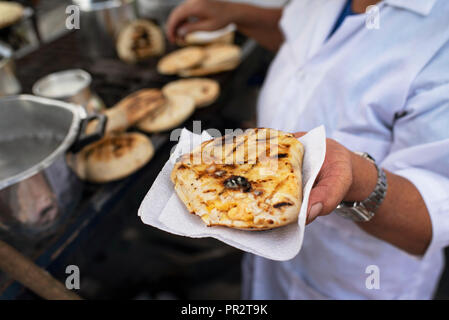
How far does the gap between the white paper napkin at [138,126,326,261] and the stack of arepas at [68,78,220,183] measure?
609 mm

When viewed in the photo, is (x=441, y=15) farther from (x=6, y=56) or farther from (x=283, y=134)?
(x=6, y=56)

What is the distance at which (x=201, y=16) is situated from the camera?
2.36 metres

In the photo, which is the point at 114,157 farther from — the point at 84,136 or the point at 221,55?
the point at 221,55

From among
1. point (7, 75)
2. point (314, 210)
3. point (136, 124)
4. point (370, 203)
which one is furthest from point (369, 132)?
point (7, 75)

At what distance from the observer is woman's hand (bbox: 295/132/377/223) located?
865 mm

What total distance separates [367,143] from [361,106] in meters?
0.16

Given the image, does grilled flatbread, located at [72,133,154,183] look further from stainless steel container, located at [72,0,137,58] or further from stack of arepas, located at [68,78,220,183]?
stainless steel container, located at [72,0,137,58]

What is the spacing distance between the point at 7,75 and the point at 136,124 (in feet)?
2.83

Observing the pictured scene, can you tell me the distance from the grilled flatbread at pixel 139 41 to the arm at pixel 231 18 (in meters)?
0.42

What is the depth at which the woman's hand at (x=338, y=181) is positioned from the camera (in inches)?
34.1

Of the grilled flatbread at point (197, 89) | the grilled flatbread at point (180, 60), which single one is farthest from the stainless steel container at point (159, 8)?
the grilled flatbread at point (197, 89)

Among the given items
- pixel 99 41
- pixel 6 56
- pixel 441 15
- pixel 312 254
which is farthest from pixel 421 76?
pixel 99 41

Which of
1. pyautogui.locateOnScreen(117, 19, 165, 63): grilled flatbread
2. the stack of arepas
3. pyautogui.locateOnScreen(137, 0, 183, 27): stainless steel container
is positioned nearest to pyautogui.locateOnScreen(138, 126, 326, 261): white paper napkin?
the stack of arepas
